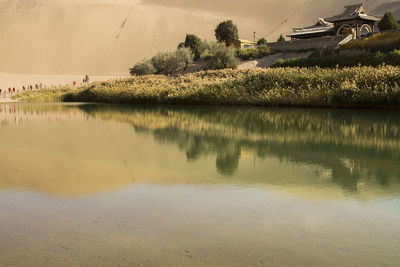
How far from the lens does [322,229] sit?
2746 mm

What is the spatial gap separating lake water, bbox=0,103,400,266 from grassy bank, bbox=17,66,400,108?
7061 millimetres

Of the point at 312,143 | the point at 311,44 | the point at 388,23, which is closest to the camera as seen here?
the point at 312,143

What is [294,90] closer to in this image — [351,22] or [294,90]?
[294,90]

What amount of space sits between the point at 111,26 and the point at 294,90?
8193cm

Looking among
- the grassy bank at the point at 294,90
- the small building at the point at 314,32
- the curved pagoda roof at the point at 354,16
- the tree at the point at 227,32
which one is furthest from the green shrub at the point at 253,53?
the grassy bank at the point at 294,90

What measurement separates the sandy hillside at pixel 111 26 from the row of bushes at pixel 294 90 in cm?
5673

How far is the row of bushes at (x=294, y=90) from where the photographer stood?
1330 centimetres

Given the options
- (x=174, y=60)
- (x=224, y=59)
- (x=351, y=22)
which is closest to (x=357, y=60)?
(x=224, y=59)

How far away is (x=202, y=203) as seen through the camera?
334 centimetres

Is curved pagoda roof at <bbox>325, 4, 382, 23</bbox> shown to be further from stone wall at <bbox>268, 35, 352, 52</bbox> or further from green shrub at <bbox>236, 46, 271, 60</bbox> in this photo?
green shrub at <bbox>236, 46, 271, 60</bbox>

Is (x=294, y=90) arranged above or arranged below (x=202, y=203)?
above

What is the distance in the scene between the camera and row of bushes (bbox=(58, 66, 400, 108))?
1330cm

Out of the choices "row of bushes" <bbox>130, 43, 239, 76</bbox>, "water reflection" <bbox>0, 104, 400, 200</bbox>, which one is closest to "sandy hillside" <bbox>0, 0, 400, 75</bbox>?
"row of bushes" <bbox>130, 43, 239, 76</bbox>

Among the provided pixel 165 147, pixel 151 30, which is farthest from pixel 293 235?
pixel 151 30
